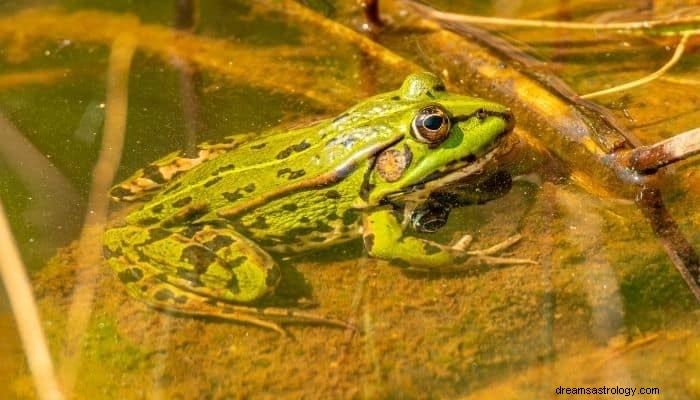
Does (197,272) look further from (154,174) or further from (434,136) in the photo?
(434,136)

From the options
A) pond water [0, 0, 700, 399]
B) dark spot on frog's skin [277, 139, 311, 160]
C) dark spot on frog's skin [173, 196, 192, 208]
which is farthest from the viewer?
dark spot on frog's skin [277, 139, 311, 160]

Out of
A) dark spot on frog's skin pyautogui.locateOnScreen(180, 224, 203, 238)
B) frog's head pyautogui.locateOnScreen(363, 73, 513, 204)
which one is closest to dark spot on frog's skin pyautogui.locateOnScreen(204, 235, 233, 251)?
dark spot on frog's skin pyautogui.locateOnScreen(180, 224, 203, 238)

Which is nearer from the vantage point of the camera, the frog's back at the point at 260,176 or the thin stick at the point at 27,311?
the thin stick at the point at 27,311

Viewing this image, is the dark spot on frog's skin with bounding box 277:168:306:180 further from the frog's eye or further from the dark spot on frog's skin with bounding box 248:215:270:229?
the frog's eye

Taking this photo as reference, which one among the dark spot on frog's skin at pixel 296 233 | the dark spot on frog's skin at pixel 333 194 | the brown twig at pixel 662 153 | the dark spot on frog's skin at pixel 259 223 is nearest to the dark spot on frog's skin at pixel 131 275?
the dark spot on frog's skin at pixel 259 223

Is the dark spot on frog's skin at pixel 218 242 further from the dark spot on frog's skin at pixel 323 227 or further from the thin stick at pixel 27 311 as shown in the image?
the thin stick at pixel 27 311

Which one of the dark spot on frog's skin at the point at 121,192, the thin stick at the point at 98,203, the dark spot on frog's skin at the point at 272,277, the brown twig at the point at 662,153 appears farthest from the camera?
the dark spot on frog's skin at the point at 121,192

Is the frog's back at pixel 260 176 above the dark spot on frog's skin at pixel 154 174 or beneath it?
beneath
